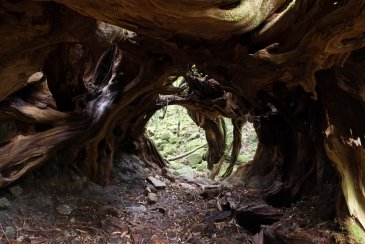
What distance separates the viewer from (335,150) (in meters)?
3.45

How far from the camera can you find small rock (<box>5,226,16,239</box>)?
3305 millimetres

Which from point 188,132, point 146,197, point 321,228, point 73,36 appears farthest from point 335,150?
point 188,132

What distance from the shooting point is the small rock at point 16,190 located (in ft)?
12.4

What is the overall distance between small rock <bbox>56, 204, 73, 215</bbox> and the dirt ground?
0.01m

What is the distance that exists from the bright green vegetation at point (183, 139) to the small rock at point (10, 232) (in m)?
7.52

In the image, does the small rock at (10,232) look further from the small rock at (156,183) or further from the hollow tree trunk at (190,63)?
the small rock at (156,183)

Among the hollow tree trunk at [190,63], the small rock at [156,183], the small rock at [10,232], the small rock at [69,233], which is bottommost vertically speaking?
the small rock at [69,233]

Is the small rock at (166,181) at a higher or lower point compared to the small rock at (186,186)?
higher

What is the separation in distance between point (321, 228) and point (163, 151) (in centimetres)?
892

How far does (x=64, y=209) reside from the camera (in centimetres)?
407

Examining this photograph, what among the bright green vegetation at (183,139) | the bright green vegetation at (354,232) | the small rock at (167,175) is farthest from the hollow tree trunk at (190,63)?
the bright green vegetation at (183,139)

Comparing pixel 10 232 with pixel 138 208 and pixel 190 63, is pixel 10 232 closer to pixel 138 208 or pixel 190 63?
pixel 138 208

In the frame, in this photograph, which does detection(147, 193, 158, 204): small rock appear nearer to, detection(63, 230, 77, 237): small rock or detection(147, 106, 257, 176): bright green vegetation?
detection(63, 230, 77, 237): small rock

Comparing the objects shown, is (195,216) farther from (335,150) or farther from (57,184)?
(335,150)
